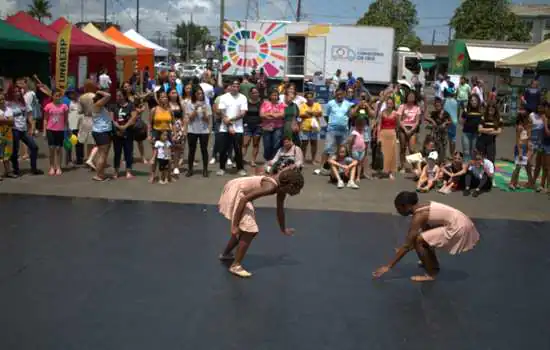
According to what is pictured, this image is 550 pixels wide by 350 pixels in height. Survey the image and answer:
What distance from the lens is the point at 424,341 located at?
505cm

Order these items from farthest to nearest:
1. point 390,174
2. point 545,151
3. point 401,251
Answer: point 390,174
point 545,151
point 401,251

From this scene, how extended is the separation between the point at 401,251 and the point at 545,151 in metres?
6.09

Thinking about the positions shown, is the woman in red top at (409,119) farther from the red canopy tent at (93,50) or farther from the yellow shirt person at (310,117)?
the red canopy tent at (93,50)

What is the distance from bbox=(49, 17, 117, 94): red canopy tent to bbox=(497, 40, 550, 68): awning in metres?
12.1

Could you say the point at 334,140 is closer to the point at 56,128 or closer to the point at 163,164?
the point at 163,164

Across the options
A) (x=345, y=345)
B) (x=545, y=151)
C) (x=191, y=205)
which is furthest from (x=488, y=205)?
(x=345, y=345)

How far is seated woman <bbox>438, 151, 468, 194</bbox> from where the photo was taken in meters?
11.0

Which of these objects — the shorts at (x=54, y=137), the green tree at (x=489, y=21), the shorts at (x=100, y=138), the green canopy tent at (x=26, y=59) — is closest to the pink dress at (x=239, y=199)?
the shorts at (x=100, y=138)

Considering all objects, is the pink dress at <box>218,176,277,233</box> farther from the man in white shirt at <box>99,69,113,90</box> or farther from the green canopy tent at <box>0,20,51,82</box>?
the man in white shirt at <box>99,69,113,90</box>

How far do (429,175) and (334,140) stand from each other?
1923 mm

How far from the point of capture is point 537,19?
72688mm

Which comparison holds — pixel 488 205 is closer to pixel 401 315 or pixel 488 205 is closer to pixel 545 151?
pixel 545 151

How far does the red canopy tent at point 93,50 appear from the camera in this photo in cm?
1877

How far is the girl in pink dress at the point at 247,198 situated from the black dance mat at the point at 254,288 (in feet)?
1.24
